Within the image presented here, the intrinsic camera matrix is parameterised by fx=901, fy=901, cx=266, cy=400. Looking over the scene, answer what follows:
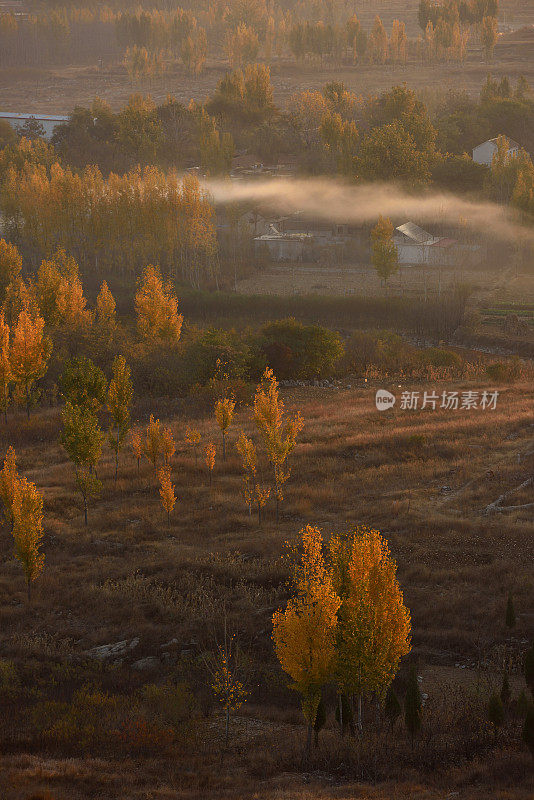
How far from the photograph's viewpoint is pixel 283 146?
122m

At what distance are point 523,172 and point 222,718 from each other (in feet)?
273

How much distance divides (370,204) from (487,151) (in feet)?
59.5

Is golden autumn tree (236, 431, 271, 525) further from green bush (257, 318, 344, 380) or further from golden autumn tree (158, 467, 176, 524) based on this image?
green bush (257, 318, 344, 380)

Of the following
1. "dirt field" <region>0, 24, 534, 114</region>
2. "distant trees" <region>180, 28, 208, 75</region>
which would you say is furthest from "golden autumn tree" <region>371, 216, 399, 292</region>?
"distant trees" <region>180, 28, 208, 75</region>

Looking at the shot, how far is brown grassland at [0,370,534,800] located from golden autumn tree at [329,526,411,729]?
4.83 feet

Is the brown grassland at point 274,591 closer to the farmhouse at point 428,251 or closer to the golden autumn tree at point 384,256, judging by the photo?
the golden autumn tree at point 384,256

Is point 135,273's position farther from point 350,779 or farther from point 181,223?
point 350,779

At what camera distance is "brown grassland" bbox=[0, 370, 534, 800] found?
57.3 ft

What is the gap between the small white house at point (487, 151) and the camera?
106000mm

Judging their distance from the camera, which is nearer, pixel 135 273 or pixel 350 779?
pixel 350 779


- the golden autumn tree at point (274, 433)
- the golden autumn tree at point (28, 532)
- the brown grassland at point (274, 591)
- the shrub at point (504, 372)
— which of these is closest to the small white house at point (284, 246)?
the shrub at point (504, 372)

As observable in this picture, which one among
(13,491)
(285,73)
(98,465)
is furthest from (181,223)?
(285,73)

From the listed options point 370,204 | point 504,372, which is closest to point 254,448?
point 504,372

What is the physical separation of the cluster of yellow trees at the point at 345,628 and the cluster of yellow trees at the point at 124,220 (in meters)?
68.4
